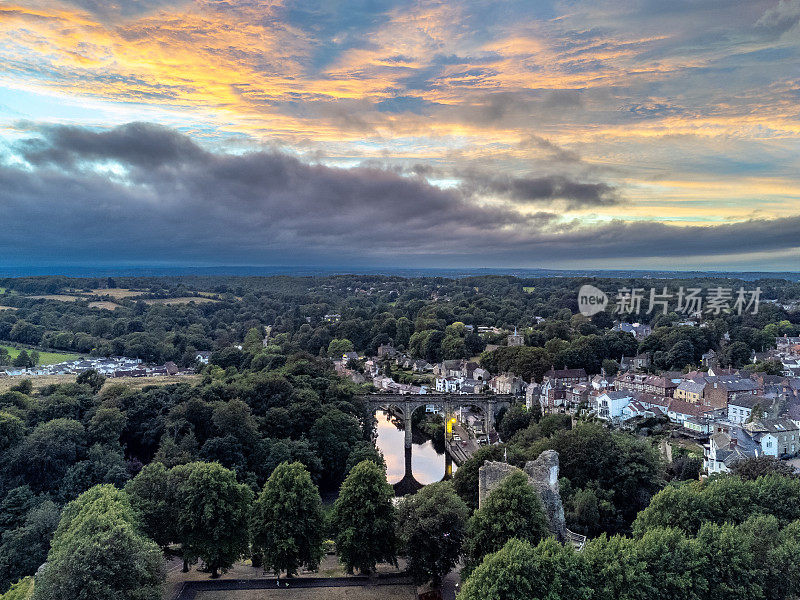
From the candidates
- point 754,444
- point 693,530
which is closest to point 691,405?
point 754,444

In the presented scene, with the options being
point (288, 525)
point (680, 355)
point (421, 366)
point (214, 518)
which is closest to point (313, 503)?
point (288, 525)

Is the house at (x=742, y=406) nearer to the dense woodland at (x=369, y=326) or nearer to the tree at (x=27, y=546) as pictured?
the dense woodland at (x=369, y=326)

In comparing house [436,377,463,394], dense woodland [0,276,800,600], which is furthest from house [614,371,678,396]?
house [436,377,463,394]

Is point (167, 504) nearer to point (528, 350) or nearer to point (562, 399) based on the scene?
point (562, 399)

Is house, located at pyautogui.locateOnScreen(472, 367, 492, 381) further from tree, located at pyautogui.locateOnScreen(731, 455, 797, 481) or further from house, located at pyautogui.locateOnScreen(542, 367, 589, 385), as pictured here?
tree, located at pyautogui.locateOnScreen(731, 455, 797, 481)

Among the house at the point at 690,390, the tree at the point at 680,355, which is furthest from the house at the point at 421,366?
the house at the point at 690,390

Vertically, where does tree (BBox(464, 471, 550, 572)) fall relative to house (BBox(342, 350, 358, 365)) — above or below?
above

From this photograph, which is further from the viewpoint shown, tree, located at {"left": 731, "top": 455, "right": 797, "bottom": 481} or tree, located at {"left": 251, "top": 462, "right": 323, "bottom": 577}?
tree, located at {"left": 731, "top": 455, "right": 797, "bottom": 481}

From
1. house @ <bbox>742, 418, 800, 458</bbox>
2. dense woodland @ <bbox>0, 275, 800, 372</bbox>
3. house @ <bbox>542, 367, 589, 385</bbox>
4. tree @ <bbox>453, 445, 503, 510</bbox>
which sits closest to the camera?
tree @ <bbox>453, 445, 503, 510</bbox>
